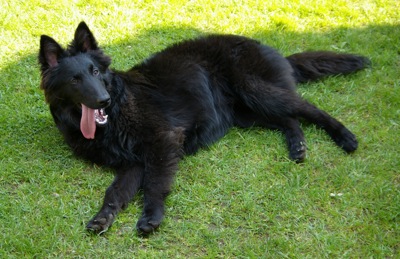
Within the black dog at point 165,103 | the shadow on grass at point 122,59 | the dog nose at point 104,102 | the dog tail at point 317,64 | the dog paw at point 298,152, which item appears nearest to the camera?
the dog nose at point 104,102

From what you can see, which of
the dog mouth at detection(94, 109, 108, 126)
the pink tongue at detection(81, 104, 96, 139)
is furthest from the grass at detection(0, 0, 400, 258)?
the dog mouth at detection(94, 109, 108, 126)

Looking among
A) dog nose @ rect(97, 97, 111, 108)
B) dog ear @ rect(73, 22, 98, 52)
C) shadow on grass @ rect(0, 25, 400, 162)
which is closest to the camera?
dog nose @ rect(97, 97, 111, 108)

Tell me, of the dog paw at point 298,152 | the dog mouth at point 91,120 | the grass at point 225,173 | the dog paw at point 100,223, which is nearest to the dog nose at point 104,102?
the dog mouth at point 91,120

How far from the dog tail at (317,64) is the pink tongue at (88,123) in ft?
Answer: 8.02

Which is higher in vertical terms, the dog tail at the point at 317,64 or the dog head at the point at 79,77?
the dog head at the point at 79,77

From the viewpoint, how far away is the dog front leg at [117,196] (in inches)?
148

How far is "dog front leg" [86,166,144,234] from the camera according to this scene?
12.3 feet

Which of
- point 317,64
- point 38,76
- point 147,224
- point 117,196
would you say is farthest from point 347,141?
point 38,76

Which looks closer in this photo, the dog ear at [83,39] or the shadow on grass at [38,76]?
the dog ear at [83,39]

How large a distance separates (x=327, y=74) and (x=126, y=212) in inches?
118

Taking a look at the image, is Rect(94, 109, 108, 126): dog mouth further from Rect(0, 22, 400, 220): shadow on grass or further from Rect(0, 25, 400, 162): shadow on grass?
Rect(0, 25, 400, 162): shadow on grass

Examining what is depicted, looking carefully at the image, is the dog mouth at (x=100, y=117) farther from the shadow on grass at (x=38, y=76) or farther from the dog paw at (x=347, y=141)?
the dog paw at (x=347, y=141)

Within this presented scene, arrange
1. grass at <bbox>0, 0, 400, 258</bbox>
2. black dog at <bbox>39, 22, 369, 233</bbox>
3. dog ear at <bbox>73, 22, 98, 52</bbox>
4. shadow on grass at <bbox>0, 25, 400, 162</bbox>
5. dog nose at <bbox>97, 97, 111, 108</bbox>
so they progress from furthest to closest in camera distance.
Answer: shadow on grass at <bbox>0, 25, 400, 162</bbox> → dog ear at <bbox>73, 22, 98, 52</bbox> → black dog at <bbox>39, 22, 369, 233</bbox> → dog nose at <bbox>97, 97, 111, 108</bbox> → grass at <bbox>0, 0, 400, 258</bbox>

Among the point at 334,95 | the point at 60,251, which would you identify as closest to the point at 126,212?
the point at 60,251
